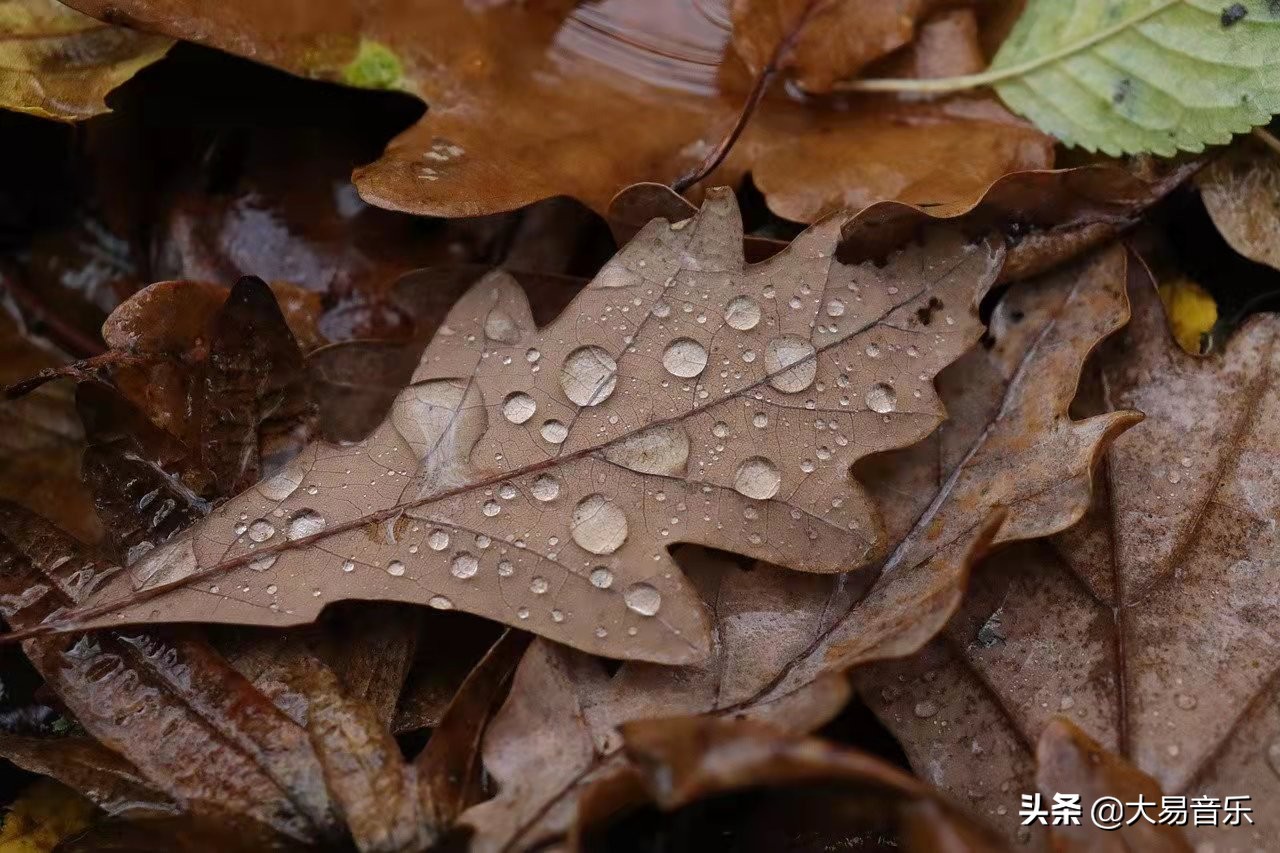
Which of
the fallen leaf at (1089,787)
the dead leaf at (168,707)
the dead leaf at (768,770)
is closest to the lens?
the dead leaf at (768,770)

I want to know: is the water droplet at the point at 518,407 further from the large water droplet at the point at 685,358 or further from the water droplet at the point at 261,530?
the water droplet at the point at 261,530

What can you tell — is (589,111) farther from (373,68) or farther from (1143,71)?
(1143,71)

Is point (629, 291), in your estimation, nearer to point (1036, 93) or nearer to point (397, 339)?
point (397, 339)

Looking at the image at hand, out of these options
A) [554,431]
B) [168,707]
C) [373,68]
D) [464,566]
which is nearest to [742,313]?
[554,431]

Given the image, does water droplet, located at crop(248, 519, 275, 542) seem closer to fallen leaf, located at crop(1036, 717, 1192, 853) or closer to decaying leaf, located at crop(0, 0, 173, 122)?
decaying leaf, located at crop(0, 0, 173, 122)

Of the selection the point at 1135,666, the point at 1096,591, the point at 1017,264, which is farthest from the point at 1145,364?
the point at 1135,666

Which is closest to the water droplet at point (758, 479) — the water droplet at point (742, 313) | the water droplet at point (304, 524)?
the water droplet at point (742, 313)

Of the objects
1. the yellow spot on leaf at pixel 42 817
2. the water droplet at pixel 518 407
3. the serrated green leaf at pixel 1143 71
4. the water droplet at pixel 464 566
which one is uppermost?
the serrated green leaf at pixel 1143 71
